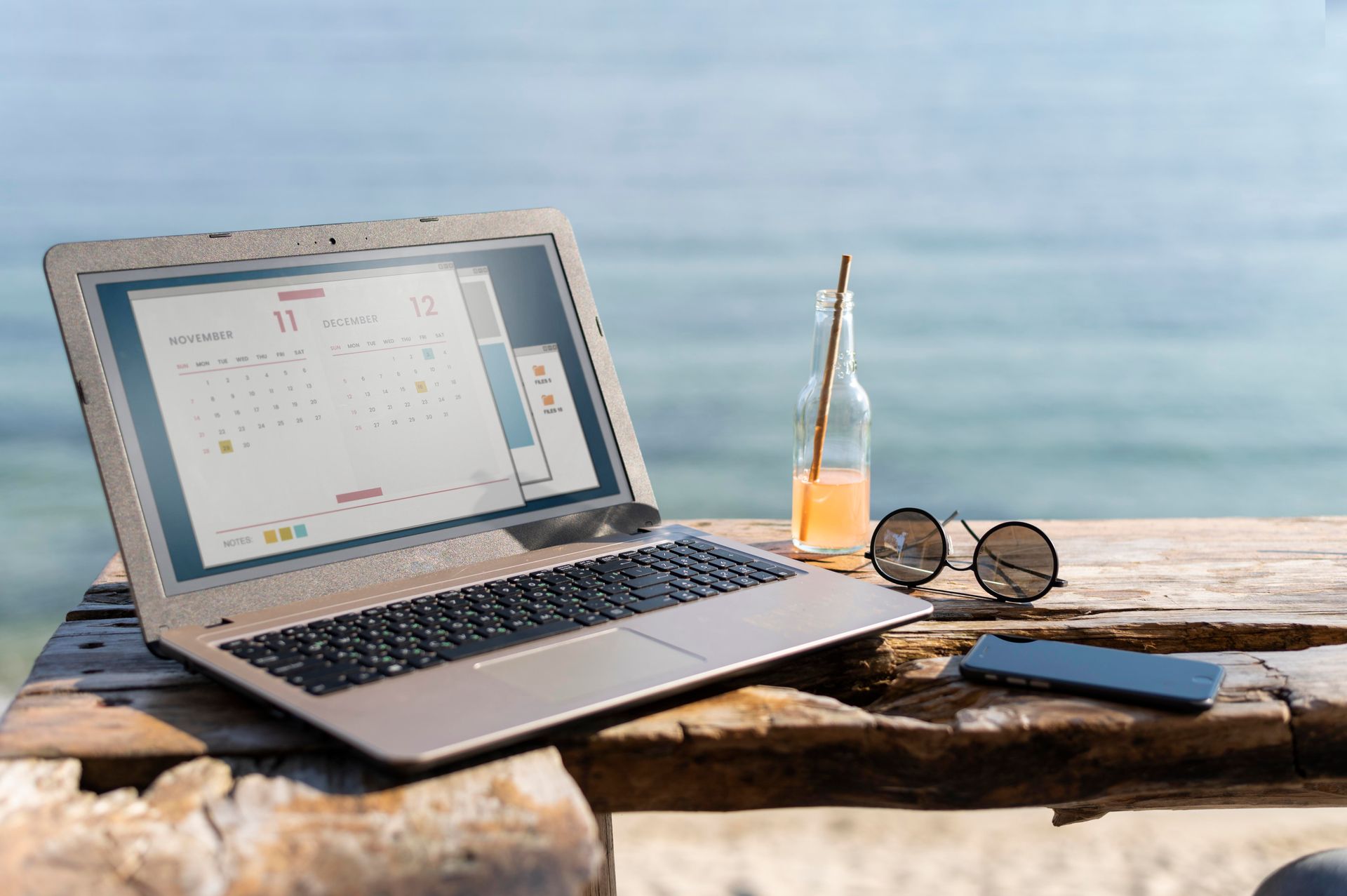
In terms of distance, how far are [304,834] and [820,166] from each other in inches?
365

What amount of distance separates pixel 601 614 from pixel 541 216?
0.55m

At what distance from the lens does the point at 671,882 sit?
2770 millimetres

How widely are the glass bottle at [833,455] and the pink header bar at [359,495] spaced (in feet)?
1.59

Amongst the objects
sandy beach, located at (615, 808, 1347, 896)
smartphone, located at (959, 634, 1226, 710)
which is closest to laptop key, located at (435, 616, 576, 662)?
smartphone, located at (959, 634, 1226, 710)

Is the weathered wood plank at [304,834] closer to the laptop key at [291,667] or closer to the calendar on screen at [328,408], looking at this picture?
the laptop key at [291,667]

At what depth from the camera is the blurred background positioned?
26.4 ft

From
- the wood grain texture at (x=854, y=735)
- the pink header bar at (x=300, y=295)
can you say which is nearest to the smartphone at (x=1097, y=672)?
the wood grain texture at (x=854, y=735)

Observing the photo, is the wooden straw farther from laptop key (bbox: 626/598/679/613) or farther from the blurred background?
the blurred background

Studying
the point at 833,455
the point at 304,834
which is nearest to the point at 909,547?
the point at 833,455

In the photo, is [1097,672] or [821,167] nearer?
[1097,672]

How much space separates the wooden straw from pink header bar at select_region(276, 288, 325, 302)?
58 cm

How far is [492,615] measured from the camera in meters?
0.88

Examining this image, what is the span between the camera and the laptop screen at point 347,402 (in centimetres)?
95

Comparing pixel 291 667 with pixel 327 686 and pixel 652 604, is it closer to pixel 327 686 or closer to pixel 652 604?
pixel 327 686
